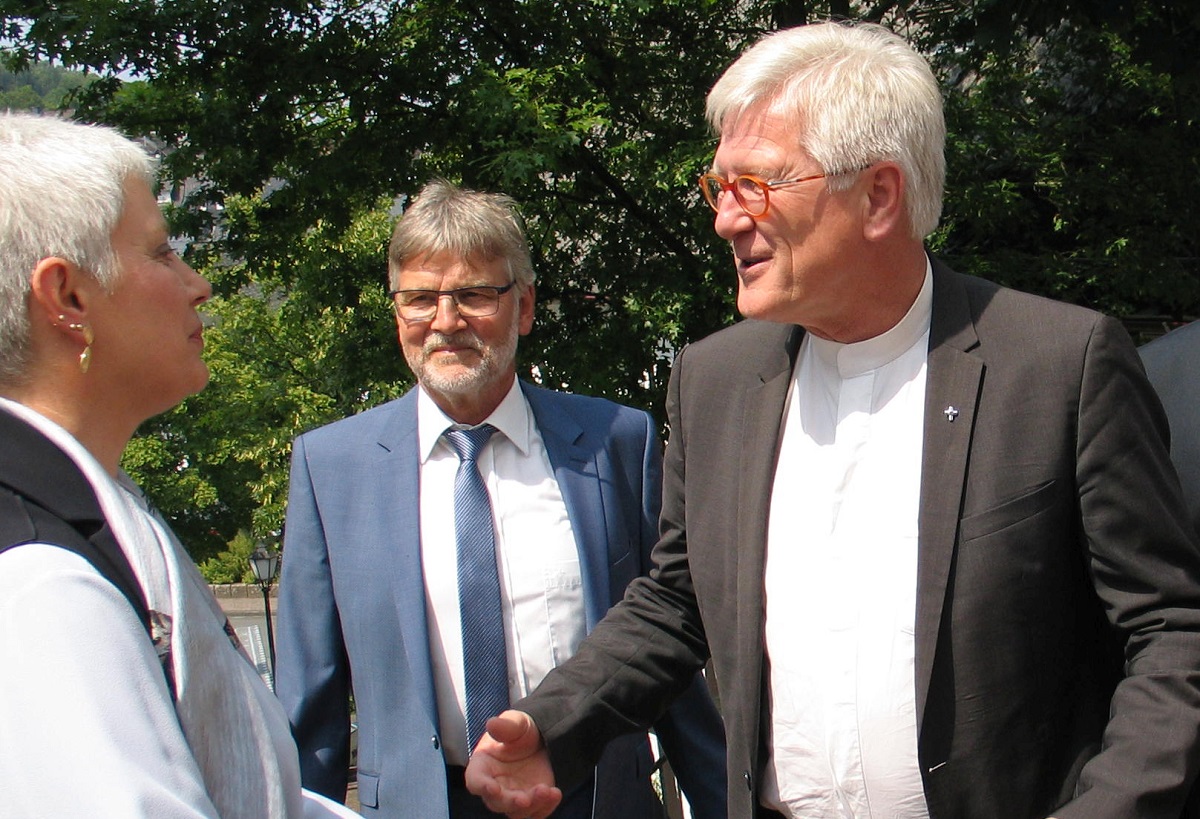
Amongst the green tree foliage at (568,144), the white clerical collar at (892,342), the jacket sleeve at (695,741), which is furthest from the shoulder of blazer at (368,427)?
the green tree foliage at (568,144)

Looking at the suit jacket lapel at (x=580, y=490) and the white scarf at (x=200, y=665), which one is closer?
the white scarf at (x=200, y=665)

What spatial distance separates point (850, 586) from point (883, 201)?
0.74 m

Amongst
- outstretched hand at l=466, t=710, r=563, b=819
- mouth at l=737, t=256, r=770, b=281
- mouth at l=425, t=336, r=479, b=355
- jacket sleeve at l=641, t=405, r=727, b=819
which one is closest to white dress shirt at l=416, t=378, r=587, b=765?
mouth at l=425, t=336, r=479, b=355

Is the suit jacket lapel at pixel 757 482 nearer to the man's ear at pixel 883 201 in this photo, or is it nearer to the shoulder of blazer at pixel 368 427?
the man's ear at pixel 883 201

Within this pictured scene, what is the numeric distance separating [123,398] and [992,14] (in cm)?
593

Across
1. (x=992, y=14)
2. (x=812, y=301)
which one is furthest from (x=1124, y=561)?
(x=992, y=14)

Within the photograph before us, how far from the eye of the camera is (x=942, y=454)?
2.19m

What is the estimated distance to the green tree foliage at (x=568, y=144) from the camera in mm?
7996

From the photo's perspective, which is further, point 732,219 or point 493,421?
point 493,421

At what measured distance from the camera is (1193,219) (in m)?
8.64

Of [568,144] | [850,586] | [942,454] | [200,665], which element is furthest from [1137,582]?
[568,144]

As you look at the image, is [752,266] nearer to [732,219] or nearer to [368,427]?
[732,219]

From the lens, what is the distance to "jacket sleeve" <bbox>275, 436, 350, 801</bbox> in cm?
309

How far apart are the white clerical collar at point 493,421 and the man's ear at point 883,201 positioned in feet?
4.22
